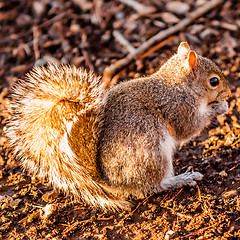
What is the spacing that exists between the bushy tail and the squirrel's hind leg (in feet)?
1.14

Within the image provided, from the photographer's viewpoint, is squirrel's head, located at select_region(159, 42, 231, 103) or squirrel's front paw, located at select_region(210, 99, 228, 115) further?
squirrel's front paw, located at select_region(210, 99, 228, 115)

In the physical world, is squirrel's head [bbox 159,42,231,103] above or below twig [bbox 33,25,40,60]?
below

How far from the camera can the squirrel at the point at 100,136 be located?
1.98m

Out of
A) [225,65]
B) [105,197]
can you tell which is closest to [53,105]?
[105,197]

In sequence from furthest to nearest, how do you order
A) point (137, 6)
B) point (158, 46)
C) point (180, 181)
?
point (137, 6) < point (158, 46) < point (180, 181)

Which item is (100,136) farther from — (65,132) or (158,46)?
(158,46)

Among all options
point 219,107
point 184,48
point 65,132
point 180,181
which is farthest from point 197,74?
point 65,132

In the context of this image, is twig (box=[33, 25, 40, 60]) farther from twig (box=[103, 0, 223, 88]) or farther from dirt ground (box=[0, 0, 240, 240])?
twig (box=[103, 0, 223, 88])

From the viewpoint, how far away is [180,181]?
229 cm

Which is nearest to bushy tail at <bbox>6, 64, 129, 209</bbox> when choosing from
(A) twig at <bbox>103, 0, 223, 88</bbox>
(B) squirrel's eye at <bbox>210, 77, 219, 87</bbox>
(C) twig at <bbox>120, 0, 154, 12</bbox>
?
(B) squirrel's eye at <bbox>210, 77, 219, 87</bbox>

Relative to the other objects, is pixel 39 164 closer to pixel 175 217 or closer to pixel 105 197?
pixel 105 197

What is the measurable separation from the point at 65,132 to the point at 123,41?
7.22 feet

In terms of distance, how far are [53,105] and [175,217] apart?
1.04 meters

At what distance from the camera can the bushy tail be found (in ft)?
6.40
